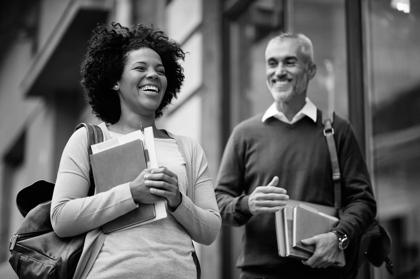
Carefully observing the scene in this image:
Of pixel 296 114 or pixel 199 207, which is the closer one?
pixel 199 207

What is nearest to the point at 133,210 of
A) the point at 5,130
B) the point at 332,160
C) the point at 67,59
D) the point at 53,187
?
the point at 53,187

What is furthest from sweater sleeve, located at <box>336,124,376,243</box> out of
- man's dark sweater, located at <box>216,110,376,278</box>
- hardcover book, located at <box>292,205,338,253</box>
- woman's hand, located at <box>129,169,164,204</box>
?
woman's hand, located at <box>129,169,164,204</box>

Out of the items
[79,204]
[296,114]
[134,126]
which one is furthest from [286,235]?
[79,204]

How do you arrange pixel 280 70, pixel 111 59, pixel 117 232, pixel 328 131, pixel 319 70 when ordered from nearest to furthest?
pixel 117 232, pixel 111 59, pixel 328 131, pixel 280 70, pixel 319 70

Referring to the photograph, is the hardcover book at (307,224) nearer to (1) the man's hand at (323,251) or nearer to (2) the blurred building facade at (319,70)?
(1) the man's hand at (323,251)

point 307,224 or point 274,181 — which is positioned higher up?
point 274,181

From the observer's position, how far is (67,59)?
13.8 meters

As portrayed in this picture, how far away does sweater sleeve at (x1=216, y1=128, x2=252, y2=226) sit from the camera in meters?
4.73

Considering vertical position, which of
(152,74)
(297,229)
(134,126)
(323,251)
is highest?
(152,74)

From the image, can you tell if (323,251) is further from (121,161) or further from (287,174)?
(121,161)

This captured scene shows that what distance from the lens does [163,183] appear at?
3.65m

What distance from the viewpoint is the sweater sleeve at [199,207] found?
3785 millimetres

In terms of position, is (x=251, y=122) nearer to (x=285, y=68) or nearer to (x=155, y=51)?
(x=285, y=68)

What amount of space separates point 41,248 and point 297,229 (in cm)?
135
